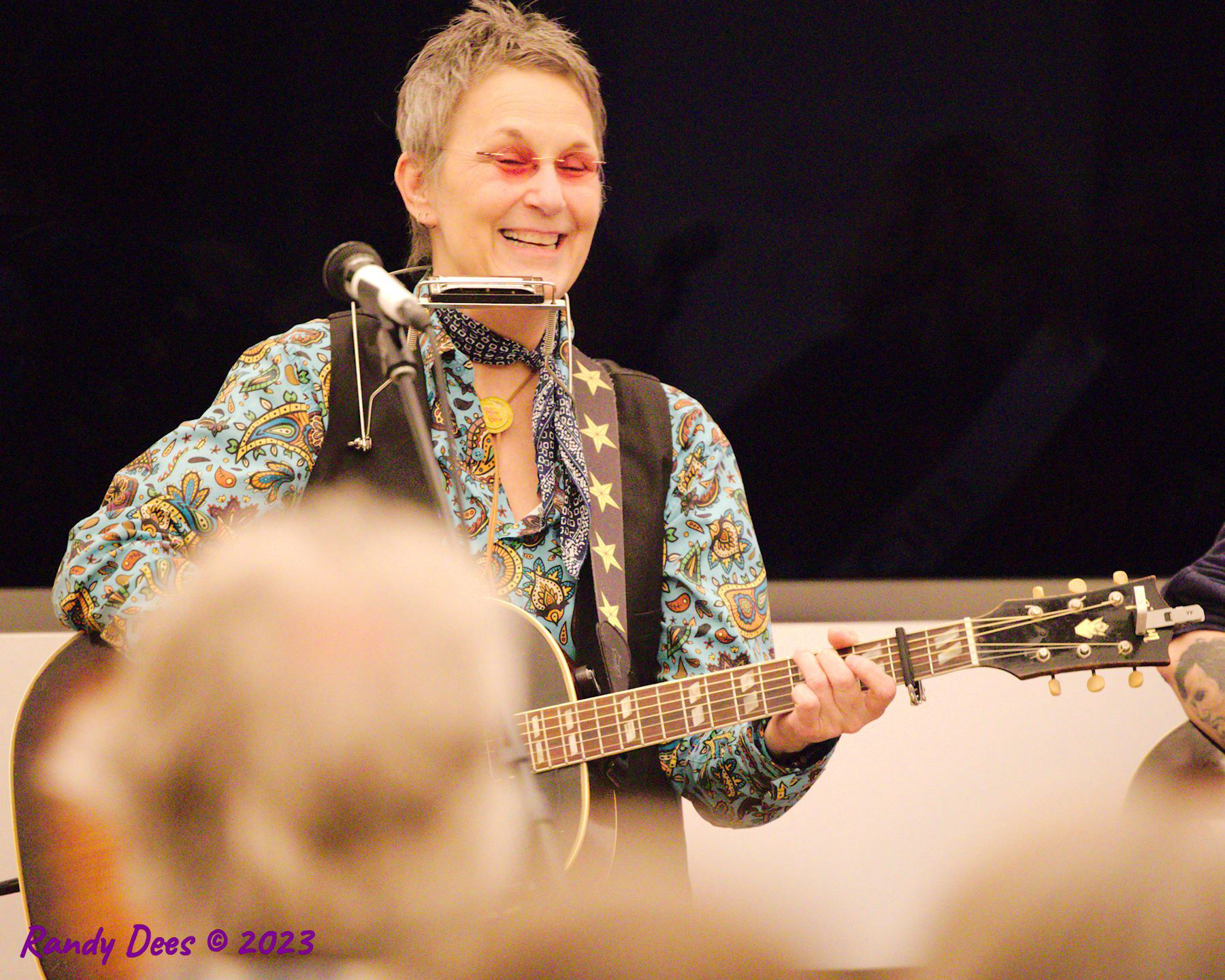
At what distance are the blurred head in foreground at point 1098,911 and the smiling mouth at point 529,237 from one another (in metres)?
1.16

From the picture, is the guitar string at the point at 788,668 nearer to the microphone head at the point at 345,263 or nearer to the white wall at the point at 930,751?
the microphone head at the point at 345,263

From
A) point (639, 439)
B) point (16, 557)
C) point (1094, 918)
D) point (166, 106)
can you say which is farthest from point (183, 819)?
point (166, 106)

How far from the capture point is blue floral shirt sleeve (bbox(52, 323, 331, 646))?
1344 millimetres

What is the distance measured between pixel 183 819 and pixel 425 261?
3.73ft

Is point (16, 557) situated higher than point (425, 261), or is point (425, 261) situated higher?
point (425, 261)

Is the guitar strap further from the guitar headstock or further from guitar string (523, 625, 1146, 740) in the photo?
the guitar headstock

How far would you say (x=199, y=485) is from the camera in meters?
1.41

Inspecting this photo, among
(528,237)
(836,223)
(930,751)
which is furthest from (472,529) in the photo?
(836,223)

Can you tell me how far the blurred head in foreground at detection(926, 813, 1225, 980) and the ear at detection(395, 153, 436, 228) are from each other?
1283 millimetres

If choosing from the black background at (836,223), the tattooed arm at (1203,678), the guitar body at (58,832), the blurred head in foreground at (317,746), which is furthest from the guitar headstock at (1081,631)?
the black background at (836,223)

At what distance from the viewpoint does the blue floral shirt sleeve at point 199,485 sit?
52.9 inches

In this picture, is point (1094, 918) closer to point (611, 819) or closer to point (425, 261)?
point (611, 819)

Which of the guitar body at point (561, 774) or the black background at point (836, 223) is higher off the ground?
the black background at point (836, 223)

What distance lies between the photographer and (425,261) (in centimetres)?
174
